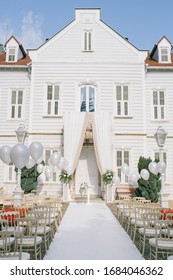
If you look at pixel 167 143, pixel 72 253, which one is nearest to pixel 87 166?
pixel 167 143

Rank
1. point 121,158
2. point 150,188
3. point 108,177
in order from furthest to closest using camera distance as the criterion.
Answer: point 121,158 < point 108,177 < point 150,188

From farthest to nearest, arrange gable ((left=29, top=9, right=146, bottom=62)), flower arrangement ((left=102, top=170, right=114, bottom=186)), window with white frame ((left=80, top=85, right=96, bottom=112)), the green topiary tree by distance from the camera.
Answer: gable ((left=29, top=9, right=146, bottom=62)) < window with white frame ((left=80, top=85, right=96, bottom=112)) < flower arrangement ((left=102, top=170, right=114, bottom=186)) < the green topiary tree

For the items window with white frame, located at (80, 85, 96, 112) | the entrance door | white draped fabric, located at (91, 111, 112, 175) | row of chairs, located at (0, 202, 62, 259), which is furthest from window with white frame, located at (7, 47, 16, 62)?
row of chairs, located at (0, 202, 62, 259)

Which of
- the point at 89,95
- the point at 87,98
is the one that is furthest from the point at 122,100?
the point at 87,98

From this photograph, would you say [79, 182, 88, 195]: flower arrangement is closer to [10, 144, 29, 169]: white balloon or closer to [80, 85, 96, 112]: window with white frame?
[80, 85, 96, 112]: window with white frame

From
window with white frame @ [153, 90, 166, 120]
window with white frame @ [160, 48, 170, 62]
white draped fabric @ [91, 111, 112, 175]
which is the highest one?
window with white frame @ [160, 48, 170, 62]

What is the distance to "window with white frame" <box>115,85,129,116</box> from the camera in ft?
58.0

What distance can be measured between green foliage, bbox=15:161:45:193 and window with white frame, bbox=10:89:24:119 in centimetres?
430

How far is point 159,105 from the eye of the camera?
18219mm

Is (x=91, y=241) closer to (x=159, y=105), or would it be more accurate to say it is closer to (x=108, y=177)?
(x=108, y=177)

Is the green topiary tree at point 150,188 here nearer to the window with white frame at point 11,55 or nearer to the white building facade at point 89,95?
the white building facade at point 89,95

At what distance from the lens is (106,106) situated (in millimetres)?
17609

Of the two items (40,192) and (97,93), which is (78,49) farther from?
(40,192)

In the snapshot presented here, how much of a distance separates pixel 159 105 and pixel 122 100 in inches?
104
